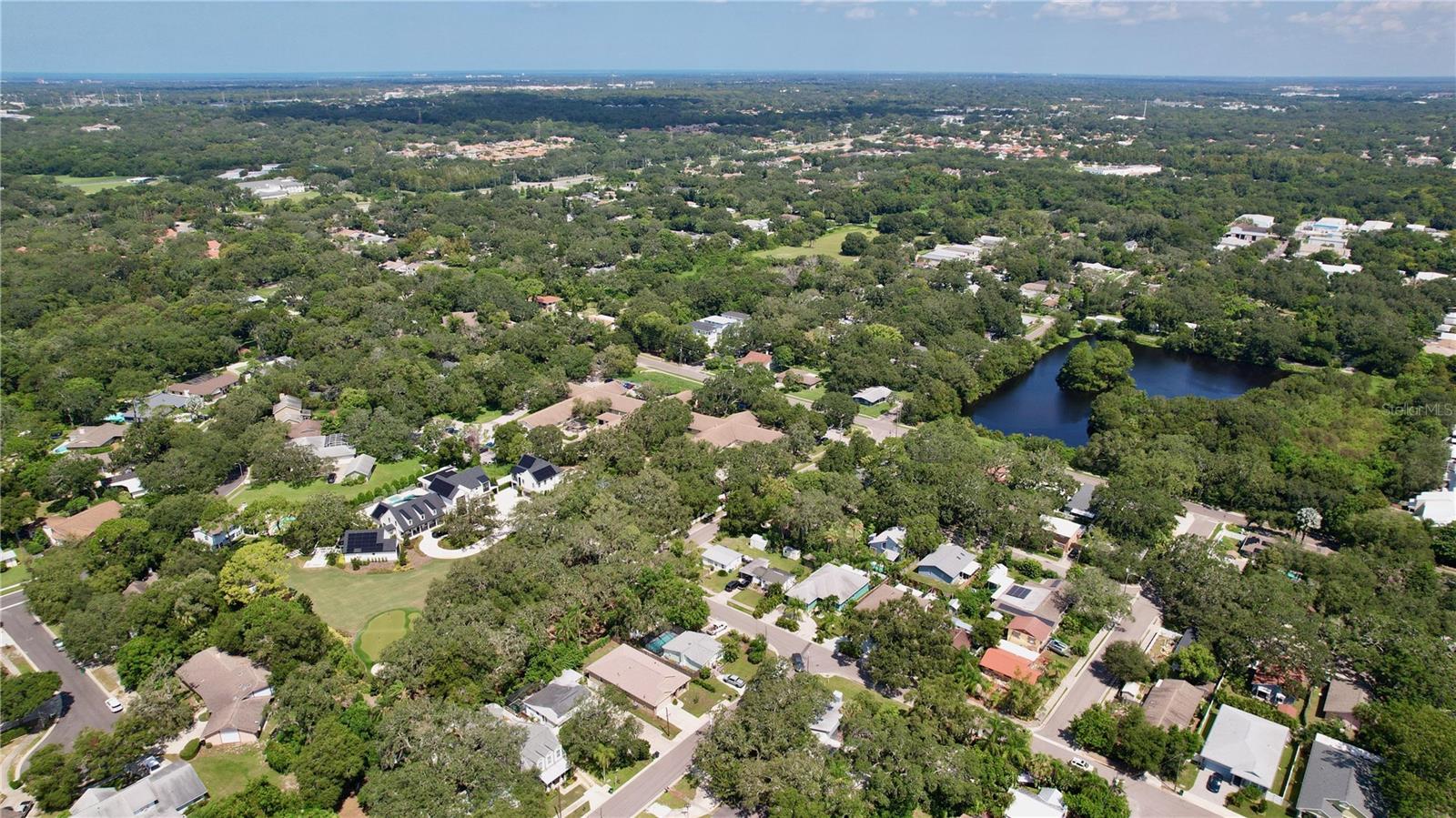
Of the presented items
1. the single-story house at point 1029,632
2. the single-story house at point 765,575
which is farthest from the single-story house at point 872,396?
the single-story house at point 1029,632

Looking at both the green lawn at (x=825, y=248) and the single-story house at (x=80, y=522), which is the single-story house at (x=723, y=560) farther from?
the green lawn at (x=825, y=248)

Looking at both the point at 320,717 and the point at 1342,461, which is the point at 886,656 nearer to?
the point at 320,717

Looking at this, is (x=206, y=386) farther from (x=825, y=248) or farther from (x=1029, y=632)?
(x=825, y=248)

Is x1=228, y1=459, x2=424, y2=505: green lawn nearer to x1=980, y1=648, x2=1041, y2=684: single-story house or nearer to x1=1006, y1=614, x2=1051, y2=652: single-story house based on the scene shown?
x1=980, y1=648, x2=1041, y2=684: single-story house

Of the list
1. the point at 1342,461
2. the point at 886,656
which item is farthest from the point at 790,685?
the point at 1342,461

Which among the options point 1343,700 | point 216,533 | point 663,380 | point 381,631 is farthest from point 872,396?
point 216,533

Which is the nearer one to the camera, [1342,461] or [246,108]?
[1342,461]
